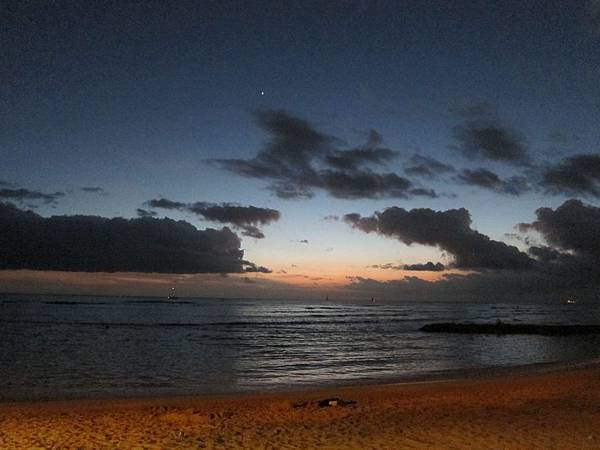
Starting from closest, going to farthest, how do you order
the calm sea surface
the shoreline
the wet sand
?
the wet sand, the shoreline, the calm sea surface

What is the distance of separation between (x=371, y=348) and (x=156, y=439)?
30504 mm

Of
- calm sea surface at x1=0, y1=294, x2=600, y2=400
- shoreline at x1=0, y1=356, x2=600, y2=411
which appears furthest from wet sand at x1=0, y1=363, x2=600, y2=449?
calm sea surface at x1=0, y1=294, x2=600, y2=400

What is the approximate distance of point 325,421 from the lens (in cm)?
1297

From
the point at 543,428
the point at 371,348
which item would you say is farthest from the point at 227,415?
the point at 371,348

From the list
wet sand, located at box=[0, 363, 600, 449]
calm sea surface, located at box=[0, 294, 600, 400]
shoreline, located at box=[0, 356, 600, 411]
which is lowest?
calm sea surface, located at box=[0, 294, 600, 400]

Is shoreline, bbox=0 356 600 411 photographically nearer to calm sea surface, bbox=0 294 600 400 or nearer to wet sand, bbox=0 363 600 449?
calm sea surface, bbox=0 294 600 400

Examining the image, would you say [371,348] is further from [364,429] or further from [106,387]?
[364,429]

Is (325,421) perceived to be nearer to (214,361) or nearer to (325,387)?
(325,387)

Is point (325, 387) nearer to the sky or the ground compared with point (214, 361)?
nearer to the sky

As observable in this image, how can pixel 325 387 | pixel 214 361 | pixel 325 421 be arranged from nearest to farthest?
pixel 325 421 < pixel 325 387 < pixel 214 361

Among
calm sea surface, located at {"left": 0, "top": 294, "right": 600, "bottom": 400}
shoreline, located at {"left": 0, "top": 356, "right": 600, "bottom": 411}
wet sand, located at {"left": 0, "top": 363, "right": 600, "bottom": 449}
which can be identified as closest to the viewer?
wet sand, located at {"left": 0, "top": 363, "right": 600, "bottom": 449}

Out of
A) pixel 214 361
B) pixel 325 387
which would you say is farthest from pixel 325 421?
pixel 214 361

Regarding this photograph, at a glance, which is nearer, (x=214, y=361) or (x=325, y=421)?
(x=325, y=421)

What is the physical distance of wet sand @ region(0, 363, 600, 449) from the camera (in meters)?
10.8
